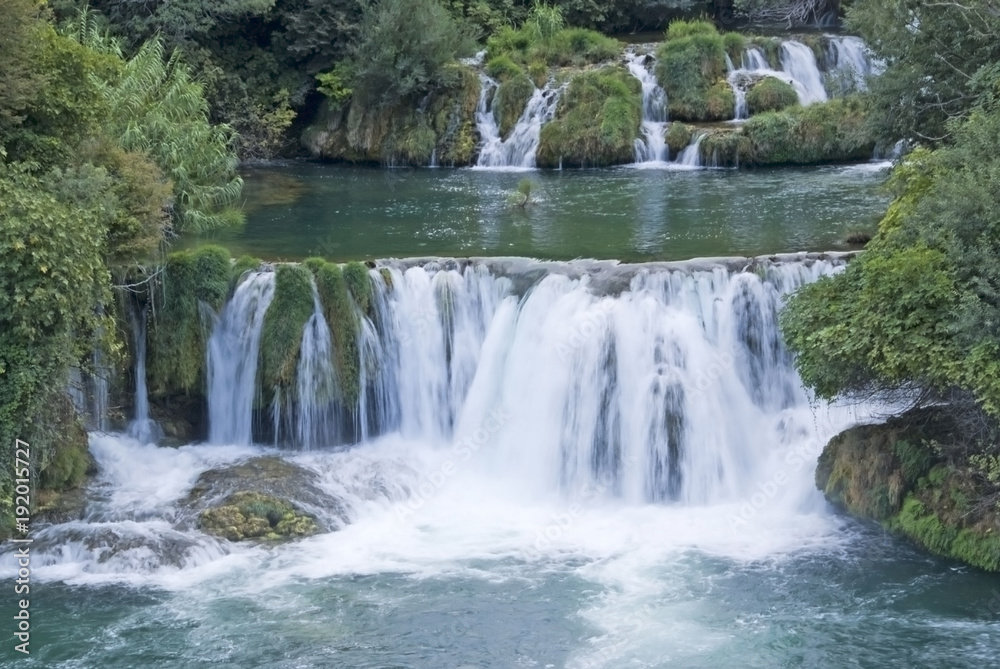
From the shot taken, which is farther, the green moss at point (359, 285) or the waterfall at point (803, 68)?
the waterfall at point (803, 68)

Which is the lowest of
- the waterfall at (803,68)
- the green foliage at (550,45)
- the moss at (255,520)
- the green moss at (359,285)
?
the moss at (255,520)

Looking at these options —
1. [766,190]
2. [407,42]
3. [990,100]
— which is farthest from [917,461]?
[407,42]

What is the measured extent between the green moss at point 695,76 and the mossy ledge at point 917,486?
1708 cm

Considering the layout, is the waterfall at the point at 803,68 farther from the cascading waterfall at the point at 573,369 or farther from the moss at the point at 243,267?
the moss at the point at 243,267

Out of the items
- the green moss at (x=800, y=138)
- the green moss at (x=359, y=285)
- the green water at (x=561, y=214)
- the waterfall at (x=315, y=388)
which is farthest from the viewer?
the green moss at (x=800, y=138)

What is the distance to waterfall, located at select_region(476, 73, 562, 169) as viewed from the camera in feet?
101

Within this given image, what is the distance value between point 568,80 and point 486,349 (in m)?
15.4

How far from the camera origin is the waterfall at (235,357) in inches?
692

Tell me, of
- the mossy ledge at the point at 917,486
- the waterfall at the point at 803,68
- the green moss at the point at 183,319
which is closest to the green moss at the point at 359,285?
the green moss at the point at 183,319

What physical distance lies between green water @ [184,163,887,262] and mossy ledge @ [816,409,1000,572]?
509 centimetres

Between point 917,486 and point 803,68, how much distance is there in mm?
20089

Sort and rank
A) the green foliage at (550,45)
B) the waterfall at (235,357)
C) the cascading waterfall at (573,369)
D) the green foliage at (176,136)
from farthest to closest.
A: the green foliage at (550,45) < the green foliage at (176,136) < the waterfall at (235,357) < the cascading waterfall at (573,369)

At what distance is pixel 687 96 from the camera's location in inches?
1217

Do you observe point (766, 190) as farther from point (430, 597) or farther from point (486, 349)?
point (430, 597)
